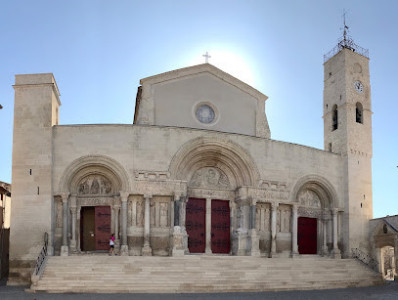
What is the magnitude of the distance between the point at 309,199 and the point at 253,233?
177 inches

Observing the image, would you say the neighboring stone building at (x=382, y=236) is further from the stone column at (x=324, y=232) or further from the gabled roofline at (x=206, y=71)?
the gabled roofline at (x=206, y=71)

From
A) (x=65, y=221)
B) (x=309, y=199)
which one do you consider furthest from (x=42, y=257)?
(x=309, y=199)

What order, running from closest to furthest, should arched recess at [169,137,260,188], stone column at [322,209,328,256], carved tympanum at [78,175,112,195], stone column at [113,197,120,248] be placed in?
stone column at [113,197,120,248] → carved tympanum at [78,175,112,195] → arched recess at [169,137,260,188] → stone column at [322,209,328,256]

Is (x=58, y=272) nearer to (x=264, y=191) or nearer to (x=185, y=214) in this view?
(x=185, y=214)

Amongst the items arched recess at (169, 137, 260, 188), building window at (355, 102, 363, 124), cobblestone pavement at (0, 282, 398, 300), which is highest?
building window at (355, 102, 363, 124)

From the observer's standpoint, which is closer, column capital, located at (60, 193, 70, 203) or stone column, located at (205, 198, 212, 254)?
column capital, located at (60, 193, 70, 203)

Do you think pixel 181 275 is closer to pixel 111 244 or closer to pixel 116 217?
pixel 111 244

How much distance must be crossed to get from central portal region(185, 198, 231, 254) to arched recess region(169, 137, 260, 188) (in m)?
1.21

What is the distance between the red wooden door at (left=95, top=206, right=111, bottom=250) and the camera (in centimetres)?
1864

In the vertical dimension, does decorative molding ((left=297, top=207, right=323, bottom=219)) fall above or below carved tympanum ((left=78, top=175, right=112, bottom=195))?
below

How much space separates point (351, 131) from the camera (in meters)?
23.6

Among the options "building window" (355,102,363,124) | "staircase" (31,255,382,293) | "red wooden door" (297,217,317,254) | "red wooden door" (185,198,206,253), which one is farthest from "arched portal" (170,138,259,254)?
"building window" (355,102,363,124)

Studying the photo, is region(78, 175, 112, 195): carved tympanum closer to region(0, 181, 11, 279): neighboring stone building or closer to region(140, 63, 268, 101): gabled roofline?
region(140, 63, 268, 101): gabled roofline

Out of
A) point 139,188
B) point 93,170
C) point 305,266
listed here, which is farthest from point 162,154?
point 305,266
